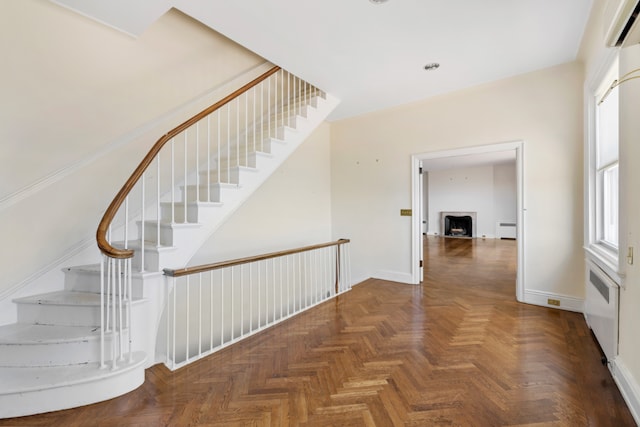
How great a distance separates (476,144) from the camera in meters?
4.11

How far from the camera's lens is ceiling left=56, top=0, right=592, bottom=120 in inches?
96.1

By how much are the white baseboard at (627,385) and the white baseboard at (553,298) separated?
61.7 inches

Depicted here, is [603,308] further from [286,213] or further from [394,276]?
[286,213]

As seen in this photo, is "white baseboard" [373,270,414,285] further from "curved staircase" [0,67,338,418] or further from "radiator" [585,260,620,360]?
"curved staircase" [0,67,338,418]

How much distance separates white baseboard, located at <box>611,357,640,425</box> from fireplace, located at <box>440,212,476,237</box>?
9843mm

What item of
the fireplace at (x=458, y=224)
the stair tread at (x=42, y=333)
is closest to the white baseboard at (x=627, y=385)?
the stair tread at (x=42, y=333)

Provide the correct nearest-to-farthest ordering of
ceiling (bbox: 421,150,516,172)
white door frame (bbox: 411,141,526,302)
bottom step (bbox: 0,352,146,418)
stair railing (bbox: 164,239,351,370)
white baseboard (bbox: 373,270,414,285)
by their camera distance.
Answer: bottom step (bbox: 0,352,146,418) → stair railing (bbox: 164,239,351,370) → white door frame (bbox: 411,141,526,302) → white baseboard (bbox: 373,270,414,285) → ceiling (bbox: 421,150,516,172)

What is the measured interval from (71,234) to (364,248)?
4201mm

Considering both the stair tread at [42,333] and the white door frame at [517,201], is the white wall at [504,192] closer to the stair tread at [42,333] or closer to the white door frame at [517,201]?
the white door frame at [517,201]

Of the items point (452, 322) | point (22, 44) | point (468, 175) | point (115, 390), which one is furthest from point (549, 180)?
point (468, 175)

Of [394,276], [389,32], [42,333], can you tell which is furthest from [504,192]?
[42,333]

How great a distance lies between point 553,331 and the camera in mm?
2900

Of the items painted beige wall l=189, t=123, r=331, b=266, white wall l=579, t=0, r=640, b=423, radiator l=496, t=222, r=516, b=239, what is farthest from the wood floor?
radiator l=496, t=222, r=516, b=239

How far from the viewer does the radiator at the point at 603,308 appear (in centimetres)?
211
